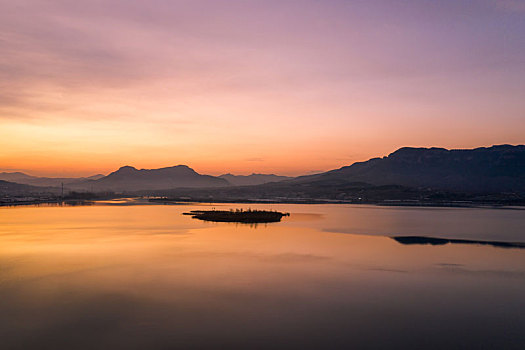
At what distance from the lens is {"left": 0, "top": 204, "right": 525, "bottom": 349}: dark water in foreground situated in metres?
14.6

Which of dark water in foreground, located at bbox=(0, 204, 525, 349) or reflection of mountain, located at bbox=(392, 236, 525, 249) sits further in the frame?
reflection of mountain, located at bbox=(392, 236, 525, 249)

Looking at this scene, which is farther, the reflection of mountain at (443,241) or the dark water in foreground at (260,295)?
the reflection of mountain at (443,241)

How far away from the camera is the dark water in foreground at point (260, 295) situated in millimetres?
14570

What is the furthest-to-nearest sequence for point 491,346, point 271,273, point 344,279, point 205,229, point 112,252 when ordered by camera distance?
point 205,229, point 112,252, point 271,273, point 344,279, point 491,346

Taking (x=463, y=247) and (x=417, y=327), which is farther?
(x=463, y=247)

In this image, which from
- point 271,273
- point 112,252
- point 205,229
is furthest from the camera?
point 205,229

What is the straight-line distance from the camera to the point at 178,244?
121 ft

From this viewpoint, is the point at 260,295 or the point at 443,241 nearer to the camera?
the point at 260,295

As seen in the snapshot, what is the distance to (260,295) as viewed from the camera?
20047mm

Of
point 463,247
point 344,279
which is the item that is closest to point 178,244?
point 344,279

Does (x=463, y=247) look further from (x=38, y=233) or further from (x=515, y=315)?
(x=38, y=233)

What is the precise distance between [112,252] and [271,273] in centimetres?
1456

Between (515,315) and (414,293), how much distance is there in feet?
14.8

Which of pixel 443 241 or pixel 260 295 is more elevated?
pixel 443 241
